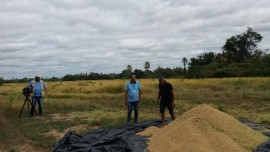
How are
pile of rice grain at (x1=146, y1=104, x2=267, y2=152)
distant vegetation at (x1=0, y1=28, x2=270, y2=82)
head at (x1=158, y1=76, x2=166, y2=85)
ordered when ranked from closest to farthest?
pile of rice grain at (x1=146, y1=104, x2=267, y2=152) → head at (x1=158, y1=76, x2=166, y2=85) → distant vegetation at (x1=0, y1=28, x2=270, y2=82)

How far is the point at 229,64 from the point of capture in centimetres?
4528

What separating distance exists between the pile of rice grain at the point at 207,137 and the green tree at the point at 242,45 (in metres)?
45.0

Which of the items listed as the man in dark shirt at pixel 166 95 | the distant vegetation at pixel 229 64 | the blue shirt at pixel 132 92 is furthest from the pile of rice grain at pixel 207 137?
the distant vegetation at pixel 229 64

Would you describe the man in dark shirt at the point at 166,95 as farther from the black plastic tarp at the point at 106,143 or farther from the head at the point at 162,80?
Answer: the black plastic tarp at the point at 106,143

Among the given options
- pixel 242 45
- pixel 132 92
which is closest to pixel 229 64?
pixel 242 45

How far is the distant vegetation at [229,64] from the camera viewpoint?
41.4 metres

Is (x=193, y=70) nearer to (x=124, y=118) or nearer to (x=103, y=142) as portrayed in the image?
(x=124, y=118)

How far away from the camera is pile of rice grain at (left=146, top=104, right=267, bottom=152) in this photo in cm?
566

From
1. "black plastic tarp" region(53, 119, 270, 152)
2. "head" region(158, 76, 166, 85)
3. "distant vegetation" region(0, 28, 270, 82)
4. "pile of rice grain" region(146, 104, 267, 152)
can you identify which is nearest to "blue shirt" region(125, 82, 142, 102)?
"head" region(158, 76, 166, 85)

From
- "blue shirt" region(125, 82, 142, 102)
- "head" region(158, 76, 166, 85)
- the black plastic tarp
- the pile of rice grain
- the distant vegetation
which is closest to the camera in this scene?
the pile of rice grain

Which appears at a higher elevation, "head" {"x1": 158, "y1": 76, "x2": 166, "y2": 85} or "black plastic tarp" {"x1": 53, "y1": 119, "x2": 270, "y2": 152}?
"head" {"x1": 158, "y1": 76, "x2": 166, "y2": 85}

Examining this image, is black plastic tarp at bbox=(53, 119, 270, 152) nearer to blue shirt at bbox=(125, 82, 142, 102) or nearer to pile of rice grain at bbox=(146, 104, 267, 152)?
pile of rice grain at bbox=(146, 104, 267, 152)

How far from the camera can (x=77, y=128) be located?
359 inches

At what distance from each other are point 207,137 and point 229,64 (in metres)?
41.0
